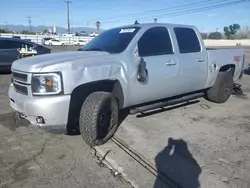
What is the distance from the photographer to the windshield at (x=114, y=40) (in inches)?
182

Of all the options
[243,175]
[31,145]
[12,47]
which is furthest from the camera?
[12,47]

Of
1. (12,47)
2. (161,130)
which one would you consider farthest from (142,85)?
(12,47)

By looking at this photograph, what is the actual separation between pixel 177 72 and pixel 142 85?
0.97 meters

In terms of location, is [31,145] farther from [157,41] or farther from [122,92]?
[157,41]

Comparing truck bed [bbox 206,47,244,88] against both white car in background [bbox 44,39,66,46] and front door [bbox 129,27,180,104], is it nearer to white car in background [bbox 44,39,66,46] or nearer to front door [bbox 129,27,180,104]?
front door [bbox 129,27,180,104]

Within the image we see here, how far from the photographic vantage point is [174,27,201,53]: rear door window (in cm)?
543

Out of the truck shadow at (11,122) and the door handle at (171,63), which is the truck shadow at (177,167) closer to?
the door handle at (171,63)

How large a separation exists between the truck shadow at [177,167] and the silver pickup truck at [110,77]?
3.12ft

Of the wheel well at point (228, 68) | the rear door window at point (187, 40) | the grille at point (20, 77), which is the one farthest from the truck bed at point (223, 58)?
the grille at point (20, 77)

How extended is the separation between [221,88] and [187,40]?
1.70 meters

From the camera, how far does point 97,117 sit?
12.8 ft

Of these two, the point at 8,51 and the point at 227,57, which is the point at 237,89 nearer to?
the point at 227,57

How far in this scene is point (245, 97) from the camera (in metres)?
7.70

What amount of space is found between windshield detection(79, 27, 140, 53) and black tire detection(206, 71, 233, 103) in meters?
2.74
